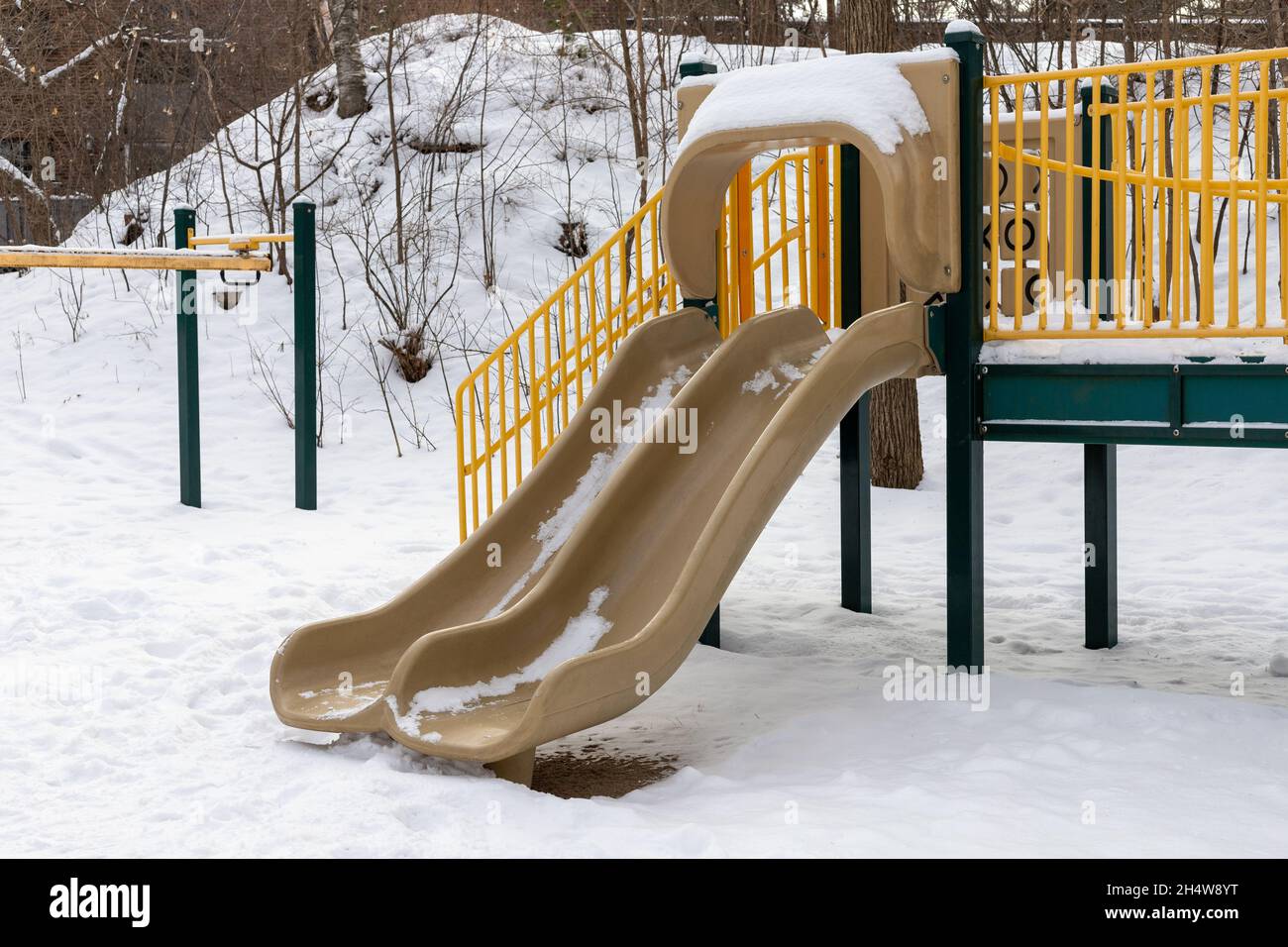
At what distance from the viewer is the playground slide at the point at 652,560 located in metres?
4.46

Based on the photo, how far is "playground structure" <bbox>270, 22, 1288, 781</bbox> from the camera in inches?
187

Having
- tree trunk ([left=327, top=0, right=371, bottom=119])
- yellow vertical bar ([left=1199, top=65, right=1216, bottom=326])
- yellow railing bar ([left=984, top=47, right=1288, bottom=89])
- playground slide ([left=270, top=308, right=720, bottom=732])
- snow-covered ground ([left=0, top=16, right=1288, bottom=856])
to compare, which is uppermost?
tree trunk ([left=327, top=0, right=371, bottom=119])

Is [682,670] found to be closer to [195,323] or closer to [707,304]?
[707,304]

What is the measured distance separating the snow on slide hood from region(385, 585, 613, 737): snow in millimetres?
2072

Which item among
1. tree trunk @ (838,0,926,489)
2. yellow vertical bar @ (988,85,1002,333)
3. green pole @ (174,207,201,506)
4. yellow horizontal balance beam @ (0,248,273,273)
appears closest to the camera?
yellow vertical bar @ (988,85,1002,333)

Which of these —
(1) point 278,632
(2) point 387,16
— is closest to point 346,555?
(1) point 278,632

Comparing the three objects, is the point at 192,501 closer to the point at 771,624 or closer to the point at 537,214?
the point at 771,624

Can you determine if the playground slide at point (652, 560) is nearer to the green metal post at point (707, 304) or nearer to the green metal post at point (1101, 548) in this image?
the green metal post at point (707, 304)

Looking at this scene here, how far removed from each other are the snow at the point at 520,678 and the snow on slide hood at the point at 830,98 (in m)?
2.07

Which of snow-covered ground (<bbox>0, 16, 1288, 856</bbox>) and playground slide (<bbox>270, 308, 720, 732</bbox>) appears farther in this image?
playground slide (<bbox>270, 308, 720, 732</bbox>)

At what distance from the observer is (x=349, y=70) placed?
53.4ft

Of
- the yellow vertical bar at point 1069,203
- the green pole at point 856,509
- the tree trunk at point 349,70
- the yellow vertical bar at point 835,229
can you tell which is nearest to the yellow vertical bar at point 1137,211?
the yellow vertical bar at point 1069,203

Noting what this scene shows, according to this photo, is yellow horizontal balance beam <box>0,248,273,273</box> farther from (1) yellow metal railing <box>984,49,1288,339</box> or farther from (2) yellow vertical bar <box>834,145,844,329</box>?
(1) yellow metal railing <box>984,49,1288,339</box>

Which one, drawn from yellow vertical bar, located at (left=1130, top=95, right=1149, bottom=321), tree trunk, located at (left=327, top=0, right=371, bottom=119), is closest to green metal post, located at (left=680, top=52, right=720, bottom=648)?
yellow vertical bar, located at (left=1130, top=95, right=1149, bottom=321)
